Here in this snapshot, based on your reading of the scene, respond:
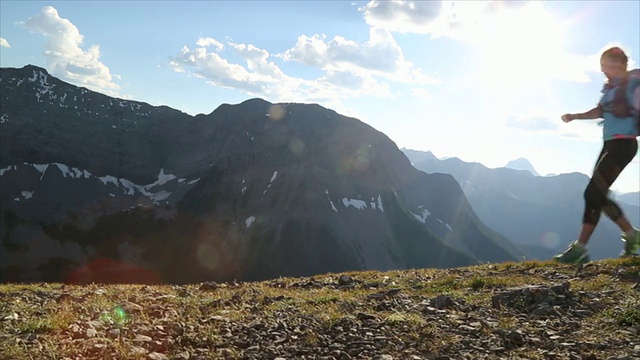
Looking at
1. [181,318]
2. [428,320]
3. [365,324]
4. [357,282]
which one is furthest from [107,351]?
[357,282]

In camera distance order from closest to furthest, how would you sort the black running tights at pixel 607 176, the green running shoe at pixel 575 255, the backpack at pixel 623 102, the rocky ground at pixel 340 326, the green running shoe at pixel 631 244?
the rocky ground at pixel 340 326 < the backpack at pixel 623 102 < the black running tights at pixel 607 176 < the green running shoe at pixel 631 244 < the green running shoe at pixel 575 255

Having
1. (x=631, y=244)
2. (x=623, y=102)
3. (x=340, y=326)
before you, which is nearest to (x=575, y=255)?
(x=631, y=244)

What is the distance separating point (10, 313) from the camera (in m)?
7.24

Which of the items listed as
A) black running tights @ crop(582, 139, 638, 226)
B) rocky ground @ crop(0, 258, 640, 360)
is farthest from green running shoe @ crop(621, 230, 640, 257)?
rocky ground @ crop(0, 258, 640, 360)

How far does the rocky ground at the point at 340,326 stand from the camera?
18.2ft

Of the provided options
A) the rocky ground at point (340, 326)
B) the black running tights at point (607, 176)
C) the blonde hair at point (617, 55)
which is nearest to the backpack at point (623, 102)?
the blonde hair at point (617, 55)

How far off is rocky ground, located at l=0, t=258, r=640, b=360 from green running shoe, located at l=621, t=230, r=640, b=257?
1395mm

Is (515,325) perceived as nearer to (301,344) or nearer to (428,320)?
(428,320)

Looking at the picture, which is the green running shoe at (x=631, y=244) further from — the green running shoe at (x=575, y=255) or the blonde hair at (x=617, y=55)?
the blonde hair at (x=617, y=55)

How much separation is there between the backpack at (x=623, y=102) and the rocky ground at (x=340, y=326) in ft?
13.0

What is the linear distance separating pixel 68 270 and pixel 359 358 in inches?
7964

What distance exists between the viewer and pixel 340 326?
6895mm

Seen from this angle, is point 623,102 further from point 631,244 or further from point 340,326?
point 340,326

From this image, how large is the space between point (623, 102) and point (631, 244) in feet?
A: 13.1
